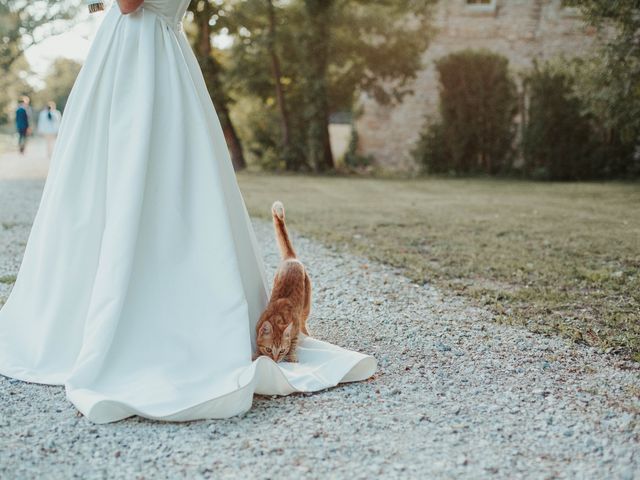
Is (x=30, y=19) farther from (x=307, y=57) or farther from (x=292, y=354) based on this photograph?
(x=292, y=354)

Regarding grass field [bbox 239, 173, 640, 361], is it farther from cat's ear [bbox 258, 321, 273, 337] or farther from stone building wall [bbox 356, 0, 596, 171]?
stone building wall [bbox 356, 0, 596, 171]

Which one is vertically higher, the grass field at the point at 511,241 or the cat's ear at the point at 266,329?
the cat's ear at the point at 266,329

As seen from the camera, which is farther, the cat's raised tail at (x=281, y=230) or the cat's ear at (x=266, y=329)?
the cat's raised tail at (x=281, y=230)

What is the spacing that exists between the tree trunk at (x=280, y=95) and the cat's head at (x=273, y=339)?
14.2 metres

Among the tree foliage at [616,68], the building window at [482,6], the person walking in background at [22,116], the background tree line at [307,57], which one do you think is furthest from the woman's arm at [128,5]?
the person walking in background at [22,116]

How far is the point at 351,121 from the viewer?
65.3 ft

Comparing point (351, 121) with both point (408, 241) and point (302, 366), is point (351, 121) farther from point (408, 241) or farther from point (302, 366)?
point (302, 366)

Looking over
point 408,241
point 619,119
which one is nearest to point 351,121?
point 619,119

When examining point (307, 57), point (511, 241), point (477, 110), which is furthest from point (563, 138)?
point (511, 241)

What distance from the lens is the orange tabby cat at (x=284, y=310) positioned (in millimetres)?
3314

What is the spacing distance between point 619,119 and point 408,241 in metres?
7.04

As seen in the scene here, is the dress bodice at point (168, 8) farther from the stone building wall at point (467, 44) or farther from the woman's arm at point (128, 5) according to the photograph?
the stone building wall at point (467, 44)

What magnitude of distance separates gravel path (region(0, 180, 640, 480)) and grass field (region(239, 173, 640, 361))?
656mm

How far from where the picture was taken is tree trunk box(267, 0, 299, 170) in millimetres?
16578
